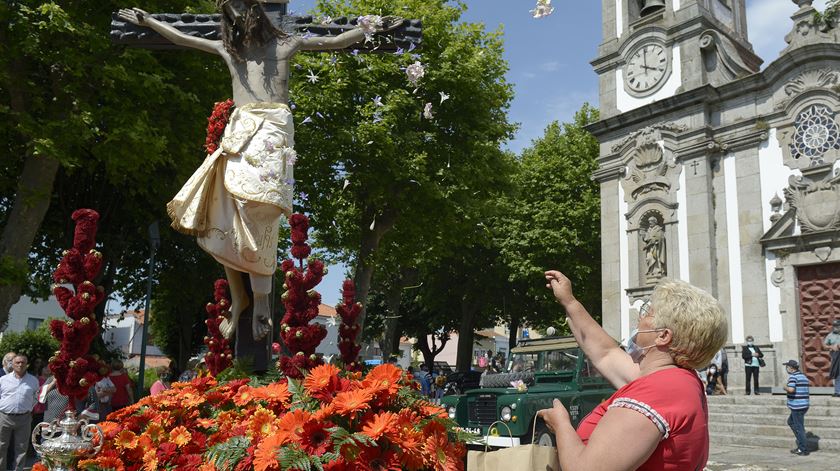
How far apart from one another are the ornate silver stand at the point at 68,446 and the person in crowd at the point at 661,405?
2.29 meters

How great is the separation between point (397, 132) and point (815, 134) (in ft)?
37.1

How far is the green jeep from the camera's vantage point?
1078 cm

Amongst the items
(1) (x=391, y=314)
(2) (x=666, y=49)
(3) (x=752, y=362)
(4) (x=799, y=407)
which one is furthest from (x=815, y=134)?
(1) (x=391, y=314)

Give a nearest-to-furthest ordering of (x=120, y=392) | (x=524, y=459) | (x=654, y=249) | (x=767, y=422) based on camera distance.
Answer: (x=524, y=459)
(x=120, y=392)
(x=767, y=422)
(x=654, y=249)

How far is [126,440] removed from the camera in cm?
342

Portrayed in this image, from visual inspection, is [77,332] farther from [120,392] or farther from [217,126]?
[120,392]

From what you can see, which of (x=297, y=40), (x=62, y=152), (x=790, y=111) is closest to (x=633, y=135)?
(x=790, y=111)

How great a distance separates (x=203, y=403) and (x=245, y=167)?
158cm

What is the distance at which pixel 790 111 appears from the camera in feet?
61.5

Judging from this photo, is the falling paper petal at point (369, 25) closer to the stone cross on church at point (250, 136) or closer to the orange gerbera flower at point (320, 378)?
the stone cross on church at point (250, 136)

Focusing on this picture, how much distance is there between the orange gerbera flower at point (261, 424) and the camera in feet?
9.87

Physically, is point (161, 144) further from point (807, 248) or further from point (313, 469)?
point (807, 248)

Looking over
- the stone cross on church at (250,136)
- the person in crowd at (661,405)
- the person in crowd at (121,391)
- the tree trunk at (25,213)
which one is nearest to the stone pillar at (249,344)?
the stone cross on church at (250,136)

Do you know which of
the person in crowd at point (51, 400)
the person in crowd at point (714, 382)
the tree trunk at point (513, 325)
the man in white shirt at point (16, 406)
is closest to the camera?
the man in white shirt at point (16, 406)
